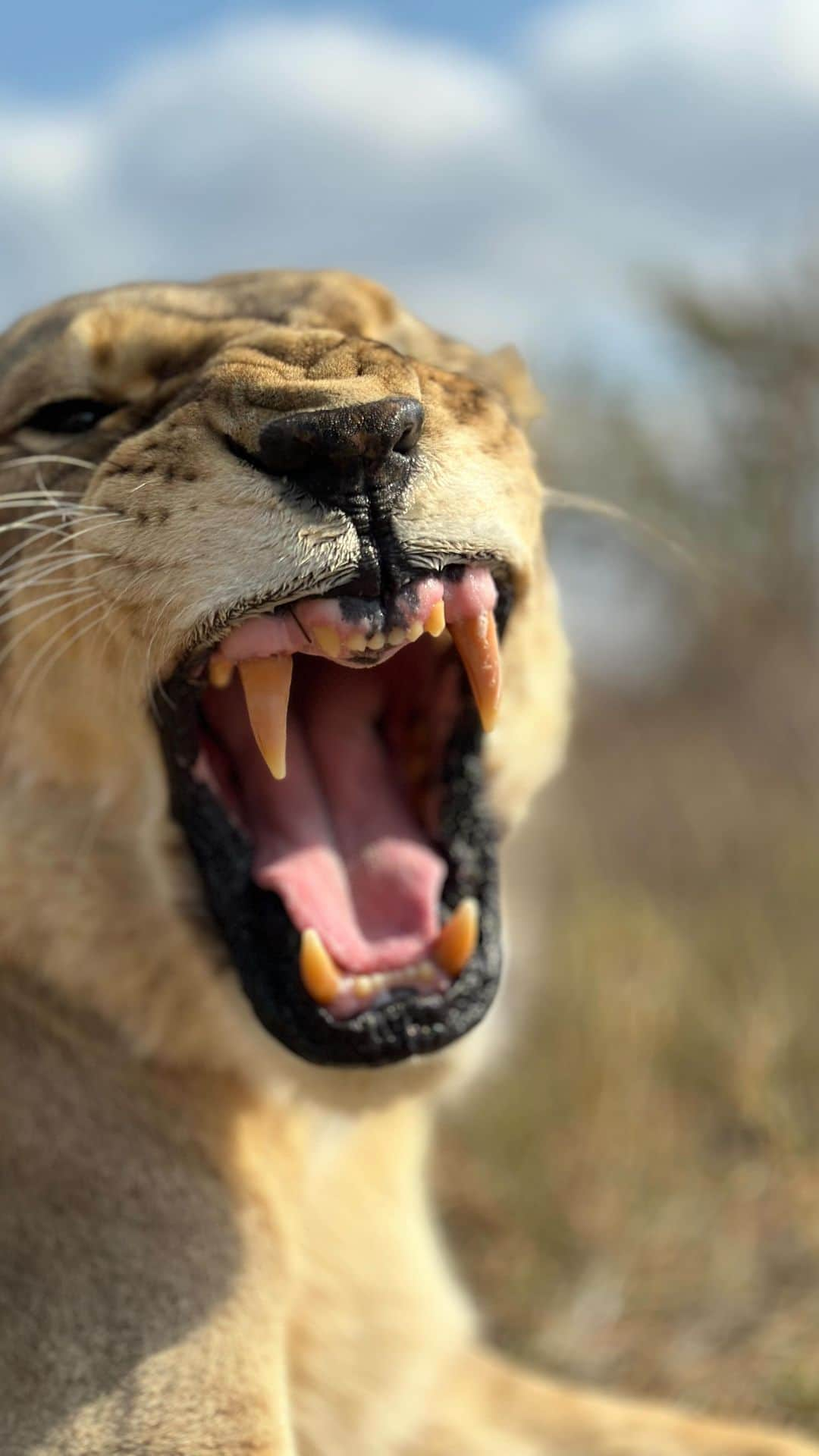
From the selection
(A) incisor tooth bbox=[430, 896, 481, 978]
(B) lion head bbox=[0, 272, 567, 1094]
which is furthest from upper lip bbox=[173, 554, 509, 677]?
(A) incisor tooth bbox=[430, 896, 481, 978]

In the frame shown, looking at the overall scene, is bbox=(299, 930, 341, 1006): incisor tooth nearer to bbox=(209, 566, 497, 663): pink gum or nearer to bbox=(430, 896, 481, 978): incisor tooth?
bbox=(430, 896, 481, 978): incisor tooth

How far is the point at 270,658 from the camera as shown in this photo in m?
2.13

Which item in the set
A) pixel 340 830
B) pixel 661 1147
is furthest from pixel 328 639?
pixel 661 1147

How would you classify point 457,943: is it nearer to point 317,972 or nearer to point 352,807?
point 317,972

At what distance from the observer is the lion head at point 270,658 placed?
2018 mm

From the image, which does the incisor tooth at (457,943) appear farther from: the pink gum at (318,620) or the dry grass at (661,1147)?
the dry grass at (661,1147)

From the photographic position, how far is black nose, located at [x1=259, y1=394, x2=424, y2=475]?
6.28 ft

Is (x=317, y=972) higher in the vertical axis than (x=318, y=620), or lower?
A: lower

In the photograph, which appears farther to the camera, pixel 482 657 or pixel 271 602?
pixel 482 657

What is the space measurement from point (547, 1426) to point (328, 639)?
1.57m

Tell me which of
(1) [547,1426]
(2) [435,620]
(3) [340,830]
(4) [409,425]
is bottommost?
(1) [547,1426]

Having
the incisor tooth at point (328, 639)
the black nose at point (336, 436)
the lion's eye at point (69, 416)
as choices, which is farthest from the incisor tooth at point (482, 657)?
the lion's eye at point (69, 416)

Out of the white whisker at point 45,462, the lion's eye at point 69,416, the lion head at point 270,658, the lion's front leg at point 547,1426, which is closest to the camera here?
the lion head at point 270,658

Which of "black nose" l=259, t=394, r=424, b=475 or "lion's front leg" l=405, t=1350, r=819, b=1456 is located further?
"lion's front leg" l=405, t=1350, r=819, b=1456
